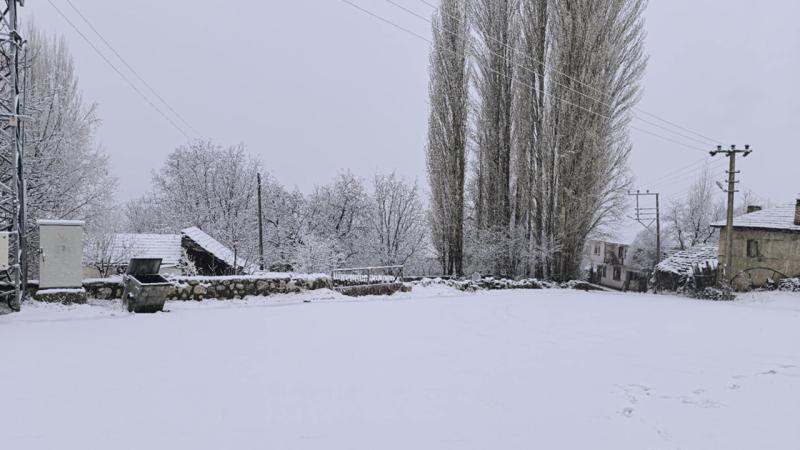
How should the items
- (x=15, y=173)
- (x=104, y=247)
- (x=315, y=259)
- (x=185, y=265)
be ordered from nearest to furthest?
1. (x=15, y=173)
2. (x=104, y=247)
3. (x=185, y=265)
4. (x=315, y=259)

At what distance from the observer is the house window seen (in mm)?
21047

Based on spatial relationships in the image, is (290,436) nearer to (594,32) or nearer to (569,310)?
(569,310)

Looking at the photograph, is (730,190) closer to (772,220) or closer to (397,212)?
(772,220)

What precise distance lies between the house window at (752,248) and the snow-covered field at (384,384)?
16.4m

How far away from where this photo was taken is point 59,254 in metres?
7.97

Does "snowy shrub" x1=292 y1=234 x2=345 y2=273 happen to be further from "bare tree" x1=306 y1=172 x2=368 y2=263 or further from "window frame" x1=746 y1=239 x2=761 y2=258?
"window frame" x1=746 y1=239 x2=761 y2=258

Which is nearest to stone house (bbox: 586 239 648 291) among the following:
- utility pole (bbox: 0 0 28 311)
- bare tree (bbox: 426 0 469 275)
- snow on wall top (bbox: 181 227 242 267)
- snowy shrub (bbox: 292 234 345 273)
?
bare tree (bbox: 426 0 469 275)

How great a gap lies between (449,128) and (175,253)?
40.8 feet

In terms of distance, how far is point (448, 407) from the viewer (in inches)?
144

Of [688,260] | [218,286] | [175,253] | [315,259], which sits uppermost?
[688,260]

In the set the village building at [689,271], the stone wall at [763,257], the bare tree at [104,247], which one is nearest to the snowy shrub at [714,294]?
the village building at [689,271]

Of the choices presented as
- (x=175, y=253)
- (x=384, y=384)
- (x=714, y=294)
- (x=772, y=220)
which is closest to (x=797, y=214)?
(x=772, y=220)

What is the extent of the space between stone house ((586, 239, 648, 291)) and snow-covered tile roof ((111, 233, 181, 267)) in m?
34.5

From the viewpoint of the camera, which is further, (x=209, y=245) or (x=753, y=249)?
(x=753, y=249)
